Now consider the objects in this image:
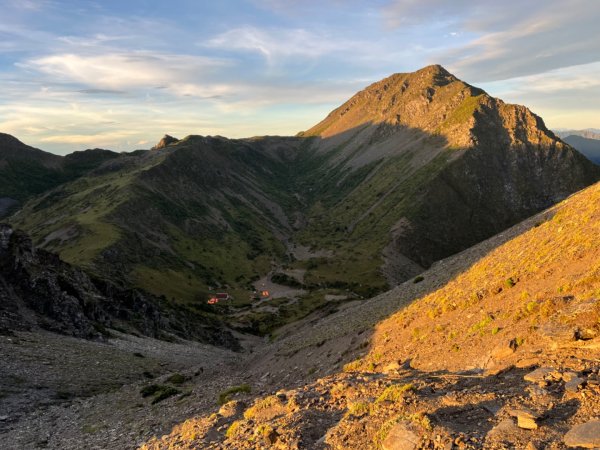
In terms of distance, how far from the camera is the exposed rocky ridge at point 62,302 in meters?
65.1

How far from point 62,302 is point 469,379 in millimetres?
69532

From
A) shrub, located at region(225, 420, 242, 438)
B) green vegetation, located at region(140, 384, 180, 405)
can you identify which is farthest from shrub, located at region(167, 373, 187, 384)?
shrub, located at region(225, 420, 242, 438)

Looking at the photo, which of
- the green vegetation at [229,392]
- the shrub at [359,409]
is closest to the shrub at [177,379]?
the green vegetation at [229,392]

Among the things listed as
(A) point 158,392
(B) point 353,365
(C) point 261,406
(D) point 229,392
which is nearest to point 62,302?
(A) point 158,392

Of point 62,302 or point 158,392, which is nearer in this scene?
point 158,392

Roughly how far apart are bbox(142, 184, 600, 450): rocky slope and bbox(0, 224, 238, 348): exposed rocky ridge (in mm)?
47015

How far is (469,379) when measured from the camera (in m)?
18.2

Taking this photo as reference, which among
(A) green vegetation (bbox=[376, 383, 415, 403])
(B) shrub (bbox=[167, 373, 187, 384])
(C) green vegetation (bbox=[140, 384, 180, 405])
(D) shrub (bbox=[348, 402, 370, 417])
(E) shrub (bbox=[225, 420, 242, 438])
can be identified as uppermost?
(A) green vegetation (bbox=[376, 383, 415, 403])

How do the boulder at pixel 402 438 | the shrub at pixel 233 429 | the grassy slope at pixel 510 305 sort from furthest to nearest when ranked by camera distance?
1. the grassy slope at pixel 510 305
2. the shrub at pixel 233 429
3. the boulder at pixel 402 438

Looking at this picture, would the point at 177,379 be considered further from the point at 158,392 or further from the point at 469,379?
the point at 469,379

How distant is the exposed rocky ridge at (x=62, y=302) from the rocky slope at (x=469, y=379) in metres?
47.0

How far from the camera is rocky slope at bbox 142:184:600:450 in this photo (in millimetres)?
13500

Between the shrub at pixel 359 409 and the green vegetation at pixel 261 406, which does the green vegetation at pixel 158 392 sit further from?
the shrub at pixel 359 409

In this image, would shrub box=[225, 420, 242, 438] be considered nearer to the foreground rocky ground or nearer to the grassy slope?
the foreground rocky ground
